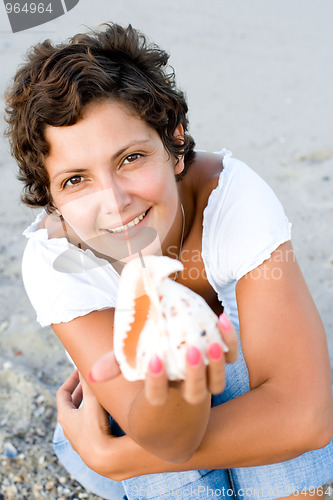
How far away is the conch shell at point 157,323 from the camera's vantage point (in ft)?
3.25

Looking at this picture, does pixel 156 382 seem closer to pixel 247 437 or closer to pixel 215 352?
pixel 215 352

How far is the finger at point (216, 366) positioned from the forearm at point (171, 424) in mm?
112

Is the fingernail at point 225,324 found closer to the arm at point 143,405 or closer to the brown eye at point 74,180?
the arm at point 143,405

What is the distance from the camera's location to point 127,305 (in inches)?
41.5

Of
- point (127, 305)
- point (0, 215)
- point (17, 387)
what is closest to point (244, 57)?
point (0, 215)

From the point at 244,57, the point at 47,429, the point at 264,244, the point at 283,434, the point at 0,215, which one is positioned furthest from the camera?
the point at 244,57

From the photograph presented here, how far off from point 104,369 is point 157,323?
5.0 inches

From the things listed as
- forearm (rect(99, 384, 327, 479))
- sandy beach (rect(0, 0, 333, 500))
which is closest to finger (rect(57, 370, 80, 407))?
sandy beach (rect(0, 0, 333, 500))

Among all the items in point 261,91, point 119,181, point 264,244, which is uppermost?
point 119,181

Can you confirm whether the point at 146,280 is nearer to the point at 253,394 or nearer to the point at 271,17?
the point at 253,394

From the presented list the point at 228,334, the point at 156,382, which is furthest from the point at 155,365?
the point at 228,334

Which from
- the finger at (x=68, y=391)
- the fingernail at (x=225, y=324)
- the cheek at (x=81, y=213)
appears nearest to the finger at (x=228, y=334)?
the fingernail at (x=225, y=324)

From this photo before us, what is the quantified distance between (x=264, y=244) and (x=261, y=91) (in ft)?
11.9

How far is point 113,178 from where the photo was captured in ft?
5.08
